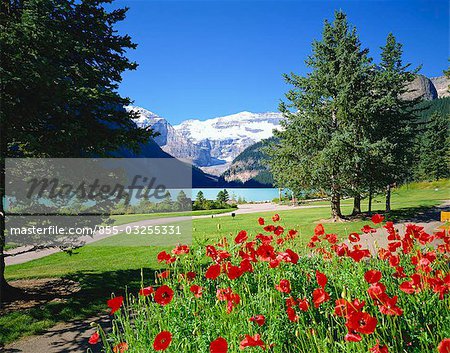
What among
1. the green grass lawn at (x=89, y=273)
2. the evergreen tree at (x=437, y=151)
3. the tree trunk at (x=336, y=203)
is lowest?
the green grass lawn at (x=89, y=273)

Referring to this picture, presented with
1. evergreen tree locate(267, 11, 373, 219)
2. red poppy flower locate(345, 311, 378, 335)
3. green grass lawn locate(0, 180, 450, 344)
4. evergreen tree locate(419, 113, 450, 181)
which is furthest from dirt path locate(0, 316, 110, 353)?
evergreen tree locate(419, 113, 450, 181)

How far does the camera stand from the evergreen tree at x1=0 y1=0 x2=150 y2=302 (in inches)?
223

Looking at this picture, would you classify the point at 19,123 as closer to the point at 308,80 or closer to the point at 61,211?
the point at 61,211

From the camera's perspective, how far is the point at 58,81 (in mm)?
5867

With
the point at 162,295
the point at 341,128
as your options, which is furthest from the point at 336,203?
the point at 162,295

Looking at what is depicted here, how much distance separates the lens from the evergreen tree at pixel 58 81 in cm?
567

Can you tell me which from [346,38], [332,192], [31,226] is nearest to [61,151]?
[31,226]

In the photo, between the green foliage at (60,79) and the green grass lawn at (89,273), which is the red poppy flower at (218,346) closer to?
the green grass lawn at (89,273)

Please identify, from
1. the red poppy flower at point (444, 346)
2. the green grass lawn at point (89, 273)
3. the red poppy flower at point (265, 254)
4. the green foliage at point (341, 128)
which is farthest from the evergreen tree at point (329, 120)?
the red poppy flower at point (444, 346)

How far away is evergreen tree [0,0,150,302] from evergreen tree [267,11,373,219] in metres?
11.8

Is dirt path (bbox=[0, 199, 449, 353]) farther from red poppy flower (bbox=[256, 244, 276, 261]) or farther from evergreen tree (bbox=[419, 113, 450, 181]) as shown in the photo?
evergreen tree (bbox=[419, 113, 450, 181])

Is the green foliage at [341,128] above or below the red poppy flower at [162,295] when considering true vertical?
above

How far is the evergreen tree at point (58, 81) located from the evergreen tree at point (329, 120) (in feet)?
38.6

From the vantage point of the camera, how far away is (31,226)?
6898mm
